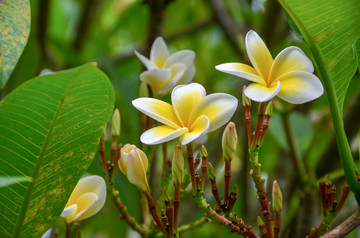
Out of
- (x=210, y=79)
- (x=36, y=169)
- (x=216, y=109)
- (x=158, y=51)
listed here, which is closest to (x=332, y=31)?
(x=216, y=109)

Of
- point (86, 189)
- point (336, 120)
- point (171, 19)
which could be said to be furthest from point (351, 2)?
point (171, 19)

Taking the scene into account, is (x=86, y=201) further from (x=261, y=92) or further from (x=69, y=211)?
(x=261, y=92)

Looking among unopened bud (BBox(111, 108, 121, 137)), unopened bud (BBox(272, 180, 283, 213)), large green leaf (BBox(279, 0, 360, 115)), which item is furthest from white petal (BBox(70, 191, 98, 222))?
large green leaf (BBox(279, 0, 360, 115))

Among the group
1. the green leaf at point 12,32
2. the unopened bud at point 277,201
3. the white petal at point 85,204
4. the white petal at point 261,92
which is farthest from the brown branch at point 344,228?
the green leaf at point 12,32

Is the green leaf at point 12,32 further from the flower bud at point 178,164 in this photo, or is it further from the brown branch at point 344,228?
the brown branch at point 344,228

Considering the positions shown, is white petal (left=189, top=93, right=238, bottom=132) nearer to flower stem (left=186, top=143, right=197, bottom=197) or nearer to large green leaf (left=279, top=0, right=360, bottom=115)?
flower stem (left=186, top=143, right=197, bottom=197)
